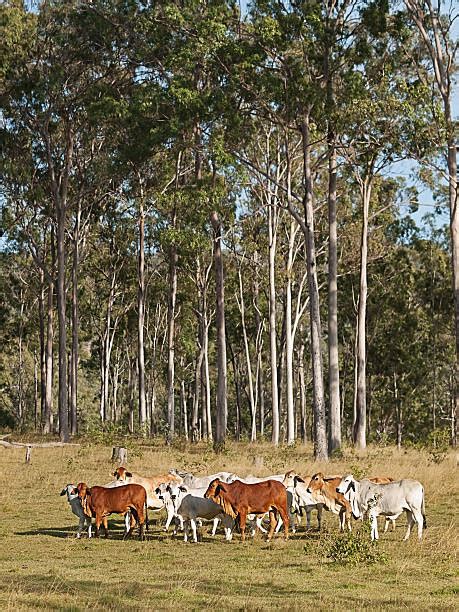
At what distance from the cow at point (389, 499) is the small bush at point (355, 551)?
1.43m

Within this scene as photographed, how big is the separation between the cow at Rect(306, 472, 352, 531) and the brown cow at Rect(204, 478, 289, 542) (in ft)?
2.54

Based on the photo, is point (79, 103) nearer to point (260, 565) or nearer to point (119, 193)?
point (119, 193)

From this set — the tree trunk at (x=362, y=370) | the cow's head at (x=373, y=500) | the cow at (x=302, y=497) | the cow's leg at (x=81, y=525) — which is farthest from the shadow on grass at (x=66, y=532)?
the tree trunk at (x=362, y=370)

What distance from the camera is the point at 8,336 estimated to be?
6575 cm

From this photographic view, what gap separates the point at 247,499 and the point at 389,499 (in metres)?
2.37

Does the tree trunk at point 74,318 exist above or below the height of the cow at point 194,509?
above

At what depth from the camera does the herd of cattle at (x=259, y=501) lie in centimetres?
1571

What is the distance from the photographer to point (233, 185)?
142 ft

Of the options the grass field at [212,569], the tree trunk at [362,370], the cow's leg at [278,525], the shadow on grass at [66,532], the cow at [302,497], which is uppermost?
the tree trunk at [362,370]

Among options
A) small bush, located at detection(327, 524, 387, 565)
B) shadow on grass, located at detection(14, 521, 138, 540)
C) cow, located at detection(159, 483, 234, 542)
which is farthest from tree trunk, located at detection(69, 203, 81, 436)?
small bush, located at detection(327, 524, 387, 565)

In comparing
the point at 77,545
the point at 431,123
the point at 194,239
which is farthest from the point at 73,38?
the point at 77,545

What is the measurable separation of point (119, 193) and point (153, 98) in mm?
14825

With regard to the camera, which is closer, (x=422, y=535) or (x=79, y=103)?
(x=422, y=535)

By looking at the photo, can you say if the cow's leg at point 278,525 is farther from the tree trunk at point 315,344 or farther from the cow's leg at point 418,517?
the tree trunk at point 315,344
